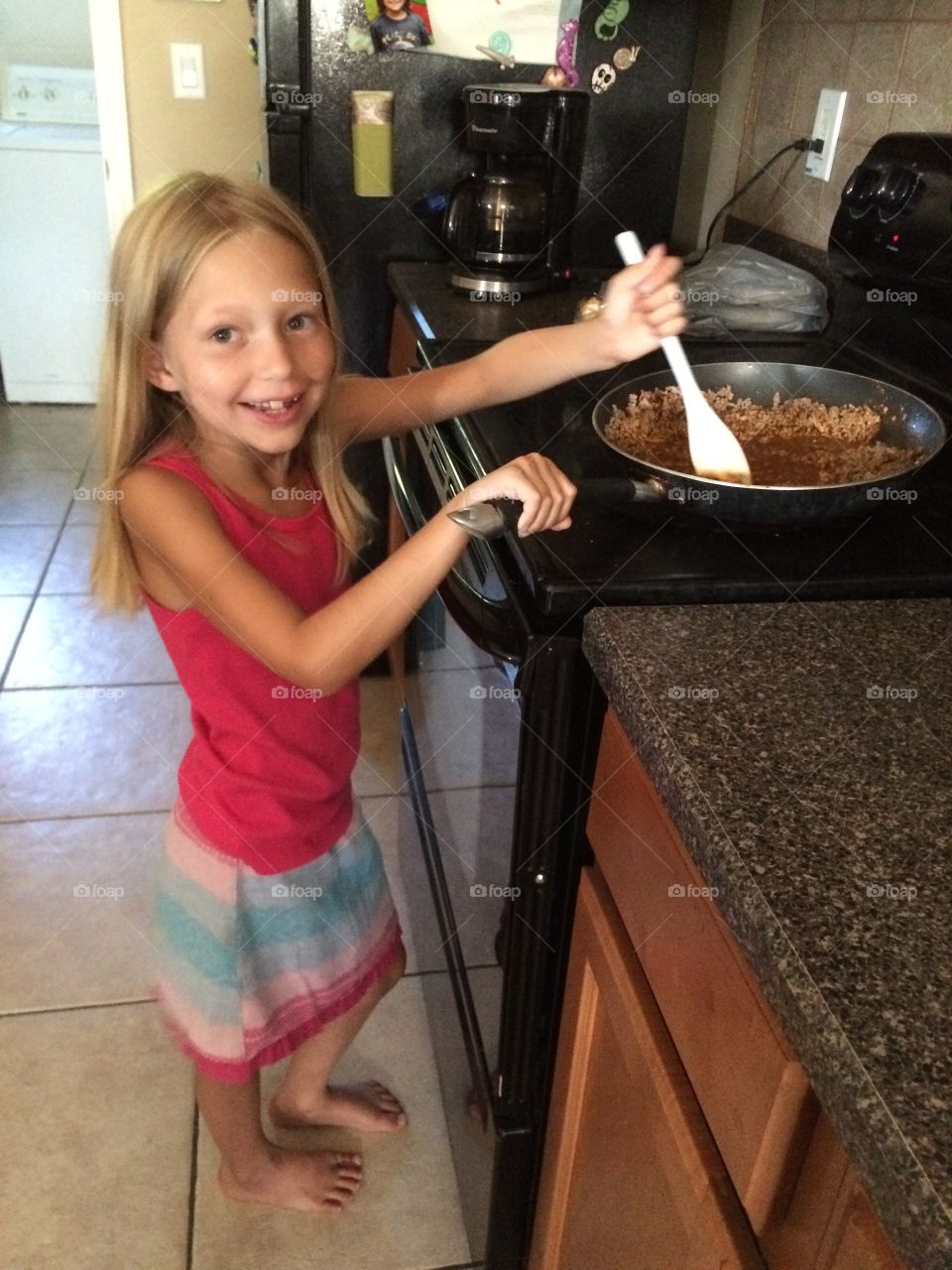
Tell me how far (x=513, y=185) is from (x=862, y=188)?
52 cm

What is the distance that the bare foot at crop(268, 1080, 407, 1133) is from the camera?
121cm

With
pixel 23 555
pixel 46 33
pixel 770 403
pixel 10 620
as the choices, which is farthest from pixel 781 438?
pixel 46 33

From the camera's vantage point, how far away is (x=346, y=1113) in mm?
1215

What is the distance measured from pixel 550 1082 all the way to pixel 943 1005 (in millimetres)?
542

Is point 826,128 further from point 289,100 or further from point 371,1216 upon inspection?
point 371,1216

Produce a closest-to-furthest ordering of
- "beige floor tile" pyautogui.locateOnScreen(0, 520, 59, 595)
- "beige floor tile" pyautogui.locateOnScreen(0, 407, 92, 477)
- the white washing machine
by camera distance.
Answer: "beige floor tile" pyautogui.locateOnScreen(0, 520, 59, 595) < "beige floor tile" pyautogui.locateOnScreen(0, 407, 92, 477) < the white washing machine

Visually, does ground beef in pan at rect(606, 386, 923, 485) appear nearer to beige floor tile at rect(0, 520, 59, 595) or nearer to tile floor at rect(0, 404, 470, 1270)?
tile floor at rect(0, 404, 470, 1270)

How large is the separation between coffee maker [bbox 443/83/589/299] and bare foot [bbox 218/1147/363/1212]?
1.11m

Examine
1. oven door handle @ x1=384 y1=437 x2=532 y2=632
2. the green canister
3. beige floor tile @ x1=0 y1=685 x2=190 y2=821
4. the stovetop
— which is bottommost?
beige floor tile @ x1=0 y1=685 x2=190 y2=821

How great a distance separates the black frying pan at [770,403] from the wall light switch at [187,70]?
2201mm

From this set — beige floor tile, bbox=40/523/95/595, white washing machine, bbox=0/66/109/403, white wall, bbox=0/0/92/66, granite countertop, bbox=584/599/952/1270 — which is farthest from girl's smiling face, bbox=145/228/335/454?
white wall, bbox=0/0/92/66

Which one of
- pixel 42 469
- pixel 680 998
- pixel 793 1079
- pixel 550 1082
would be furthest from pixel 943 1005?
pixel 42 469

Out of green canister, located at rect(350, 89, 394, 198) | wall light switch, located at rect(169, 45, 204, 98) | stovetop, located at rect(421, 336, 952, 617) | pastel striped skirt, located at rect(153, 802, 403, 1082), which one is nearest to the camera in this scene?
stovetop, located at rect(421, 336, 952, 617)

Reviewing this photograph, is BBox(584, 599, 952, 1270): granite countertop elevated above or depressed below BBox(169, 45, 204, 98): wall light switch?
below
